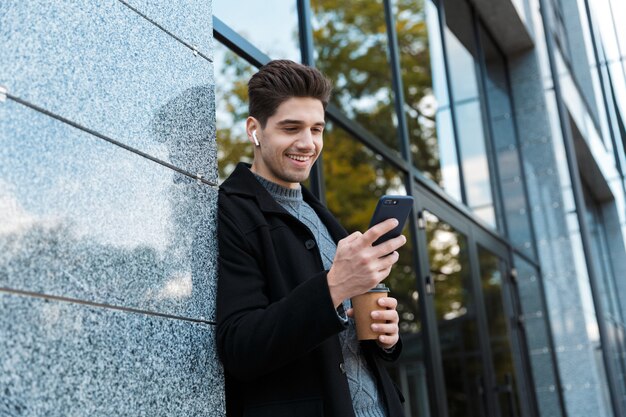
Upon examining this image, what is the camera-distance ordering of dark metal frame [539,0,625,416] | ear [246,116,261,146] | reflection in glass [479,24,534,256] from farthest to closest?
reflection in glass [479,24,534,256] < dark metal frame [539,0,625,416] < ear [246,116,261,146]

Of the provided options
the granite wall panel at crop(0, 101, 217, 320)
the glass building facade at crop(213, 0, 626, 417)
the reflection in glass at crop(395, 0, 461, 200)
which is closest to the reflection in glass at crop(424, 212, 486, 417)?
the glass building facade at crop(213, 0, 626, 417)

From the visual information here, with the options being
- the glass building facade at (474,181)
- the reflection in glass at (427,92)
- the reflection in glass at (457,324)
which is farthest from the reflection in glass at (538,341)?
the reflection in glass at (427,92)

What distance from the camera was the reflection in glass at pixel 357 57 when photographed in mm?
6867

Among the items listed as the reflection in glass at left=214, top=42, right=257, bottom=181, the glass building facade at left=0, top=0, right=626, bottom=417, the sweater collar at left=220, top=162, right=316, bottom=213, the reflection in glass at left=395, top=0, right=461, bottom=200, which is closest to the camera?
the glass building facade at left=0, top=0, right=626, bottom=417

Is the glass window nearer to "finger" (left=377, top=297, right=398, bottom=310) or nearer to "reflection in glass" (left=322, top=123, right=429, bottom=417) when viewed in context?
"reflection in glass" (left=322, top=123, right=429, bottom=417)

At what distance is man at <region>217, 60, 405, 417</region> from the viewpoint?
5.77 feet

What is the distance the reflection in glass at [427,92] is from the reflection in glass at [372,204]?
0.38 m

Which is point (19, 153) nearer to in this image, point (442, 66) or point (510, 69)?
point (442, 66)

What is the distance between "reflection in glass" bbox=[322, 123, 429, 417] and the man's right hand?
4816mm

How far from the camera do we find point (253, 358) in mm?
1785

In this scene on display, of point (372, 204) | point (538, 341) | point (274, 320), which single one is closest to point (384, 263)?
point (274, 320)

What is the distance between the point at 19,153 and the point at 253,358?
2.23 feet

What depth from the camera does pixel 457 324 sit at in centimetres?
716

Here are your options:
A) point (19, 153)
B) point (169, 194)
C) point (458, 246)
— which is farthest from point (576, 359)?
point (19, 153)
